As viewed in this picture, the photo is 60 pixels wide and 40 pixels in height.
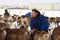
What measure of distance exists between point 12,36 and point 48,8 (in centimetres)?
2252

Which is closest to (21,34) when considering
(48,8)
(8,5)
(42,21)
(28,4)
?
(42,21)

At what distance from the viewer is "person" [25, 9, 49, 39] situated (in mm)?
7281

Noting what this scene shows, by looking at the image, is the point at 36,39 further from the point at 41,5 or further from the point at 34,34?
the point at 41,5

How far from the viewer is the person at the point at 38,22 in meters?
7.28

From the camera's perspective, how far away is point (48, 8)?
29.2 m

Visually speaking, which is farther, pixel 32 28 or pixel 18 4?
pixel 18 4

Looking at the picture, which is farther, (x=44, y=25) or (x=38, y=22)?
(x=38, y=22)

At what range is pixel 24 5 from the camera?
3350 centimetres

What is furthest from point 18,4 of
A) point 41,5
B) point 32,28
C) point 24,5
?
point 32,28

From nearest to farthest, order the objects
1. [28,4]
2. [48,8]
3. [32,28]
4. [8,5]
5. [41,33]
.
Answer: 1. [41,33]
2. [32,28]
3. [48,8]
4. [28,4]
5. [8,5]

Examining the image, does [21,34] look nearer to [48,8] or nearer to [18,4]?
→ [48,8]

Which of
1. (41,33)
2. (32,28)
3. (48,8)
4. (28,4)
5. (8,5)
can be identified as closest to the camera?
(41,33)

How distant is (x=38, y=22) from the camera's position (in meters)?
7.41

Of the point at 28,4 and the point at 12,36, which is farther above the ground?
the point at 12,36
